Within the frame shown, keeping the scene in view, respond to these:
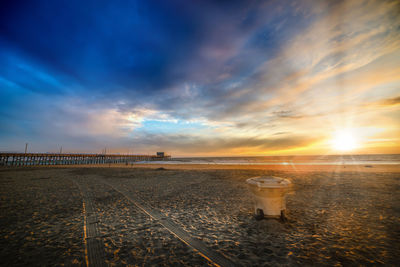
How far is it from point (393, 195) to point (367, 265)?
7641 mm

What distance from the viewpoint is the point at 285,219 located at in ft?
15.6

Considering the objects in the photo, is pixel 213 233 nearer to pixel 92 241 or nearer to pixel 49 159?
pixel 92 241

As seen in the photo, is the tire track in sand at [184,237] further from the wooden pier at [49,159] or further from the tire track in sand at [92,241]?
the wooden pier at [49,159]

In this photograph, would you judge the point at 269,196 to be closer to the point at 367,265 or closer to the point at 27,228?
the point at 367,265

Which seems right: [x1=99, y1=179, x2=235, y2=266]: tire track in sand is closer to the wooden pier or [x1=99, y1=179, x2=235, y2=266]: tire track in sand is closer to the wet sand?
the wet sand

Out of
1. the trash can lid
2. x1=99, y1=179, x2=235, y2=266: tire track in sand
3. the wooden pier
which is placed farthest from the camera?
the wooden pier

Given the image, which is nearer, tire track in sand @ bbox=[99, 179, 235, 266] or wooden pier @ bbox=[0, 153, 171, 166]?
tire track in sand @ bbox=[99, 179, 235, 266]

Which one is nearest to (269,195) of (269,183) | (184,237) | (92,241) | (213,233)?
(269,183)

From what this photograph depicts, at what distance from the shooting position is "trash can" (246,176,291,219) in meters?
4.48

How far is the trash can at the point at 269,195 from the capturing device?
4.48 meters

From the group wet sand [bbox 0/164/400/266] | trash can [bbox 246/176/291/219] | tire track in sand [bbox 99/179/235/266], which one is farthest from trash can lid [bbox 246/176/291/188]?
tire track in sand [bbox 99/179/235/266]

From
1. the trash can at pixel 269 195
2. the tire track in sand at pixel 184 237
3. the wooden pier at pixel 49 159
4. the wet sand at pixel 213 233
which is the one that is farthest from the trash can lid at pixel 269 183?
the wooden pier at pixel 49 159

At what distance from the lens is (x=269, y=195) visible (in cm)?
460

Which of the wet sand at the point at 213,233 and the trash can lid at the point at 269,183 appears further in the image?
the trash can lid at the point at 269,183
